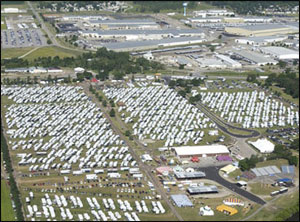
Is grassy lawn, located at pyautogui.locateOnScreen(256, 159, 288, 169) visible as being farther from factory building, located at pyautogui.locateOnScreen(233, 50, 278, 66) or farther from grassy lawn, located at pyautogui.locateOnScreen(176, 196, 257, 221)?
factory building, located at pyautogui.locateOnScreen(233, 50, 278, 66)

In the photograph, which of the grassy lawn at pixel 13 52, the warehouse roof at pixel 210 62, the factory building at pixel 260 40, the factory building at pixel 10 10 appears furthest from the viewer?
the factory building at pixel 10 10

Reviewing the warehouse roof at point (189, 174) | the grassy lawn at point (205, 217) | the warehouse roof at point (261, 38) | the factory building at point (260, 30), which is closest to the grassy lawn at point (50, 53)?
the warehouse roof at point (261, 38)

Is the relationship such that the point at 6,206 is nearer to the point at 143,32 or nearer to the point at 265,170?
the point at 265,170

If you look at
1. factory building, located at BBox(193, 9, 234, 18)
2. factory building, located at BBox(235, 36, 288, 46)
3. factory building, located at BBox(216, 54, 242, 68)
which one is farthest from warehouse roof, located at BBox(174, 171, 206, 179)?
factory building, located at BBox(193, 9, 234, 18)

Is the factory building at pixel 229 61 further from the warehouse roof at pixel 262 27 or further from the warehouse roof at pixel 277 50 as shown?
the warehouse roof at pixel 262 27

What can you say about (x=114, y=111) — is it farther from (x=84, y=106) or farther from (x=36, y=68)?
(x=36, y=68)

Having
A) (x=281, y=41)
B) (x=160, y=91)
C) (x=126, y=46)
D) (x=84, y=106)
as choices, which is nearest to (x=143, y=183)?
(x=84, y=106)
